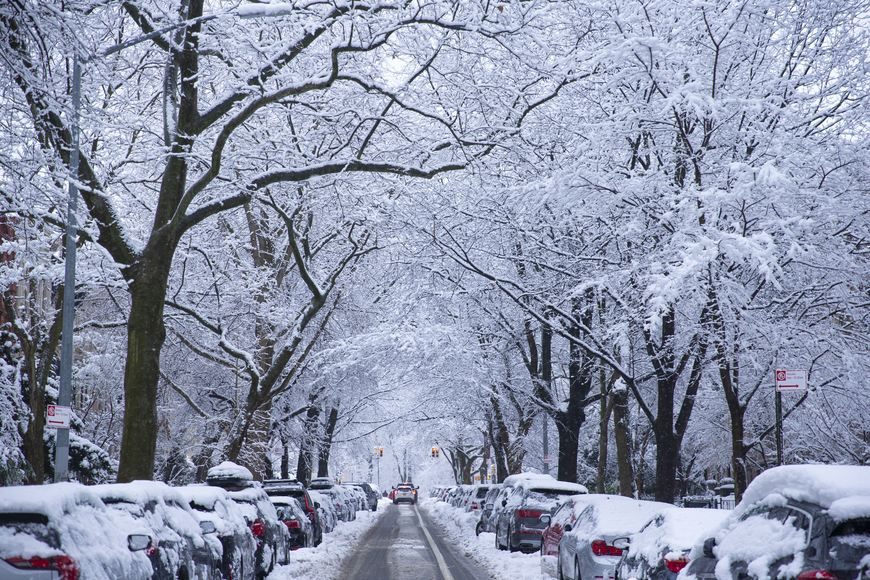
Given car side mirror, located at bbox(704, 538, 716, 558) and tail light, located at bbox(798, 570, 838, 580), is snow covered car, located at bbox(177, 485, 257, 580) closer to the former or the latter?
car side mirror, located at bbox(704, 538, 716, 558)

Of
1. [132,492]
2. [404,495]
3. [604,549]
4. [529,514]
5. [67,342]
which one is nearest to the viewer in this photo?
[132,492]

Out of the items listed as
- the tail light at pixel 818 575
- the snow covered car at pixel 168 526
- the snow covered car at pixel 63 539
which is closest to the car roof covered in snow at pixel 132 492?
the snow covered car at pixel 168 526

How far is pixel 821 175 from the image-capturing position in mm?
14594

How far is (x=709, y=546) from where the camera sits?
793 centimetres

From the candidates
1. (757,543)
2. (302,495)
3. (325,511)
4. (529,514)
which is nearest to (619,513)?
Answer: (757,543)

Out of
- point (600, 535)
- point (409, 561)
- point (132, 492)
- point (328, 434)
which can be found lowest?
point (409, 561)

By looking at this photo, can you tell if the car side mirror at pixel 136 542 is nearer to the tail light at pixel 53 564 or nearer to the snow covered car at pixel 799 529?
the tail light at pixel 53 564

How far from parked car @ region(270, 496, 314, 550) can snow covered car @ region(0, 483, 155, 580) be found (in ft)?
43.7

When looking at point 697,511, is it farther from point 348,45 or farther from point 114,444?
point 114,444

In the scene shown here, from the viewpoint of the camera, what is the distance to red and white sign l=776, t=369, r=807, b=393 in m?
13.4

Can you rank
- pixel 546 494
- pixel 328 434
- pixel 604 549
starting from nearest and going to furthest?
pixel 604 549
pixel 546 494
pixel 328 434

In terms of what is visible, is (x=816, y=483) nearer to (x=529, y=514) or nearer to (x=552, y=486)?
(x=529, y=514)

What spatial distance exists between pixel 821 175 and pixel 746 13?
2.79 meters

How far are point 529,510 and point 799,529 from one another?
15.1 metres
